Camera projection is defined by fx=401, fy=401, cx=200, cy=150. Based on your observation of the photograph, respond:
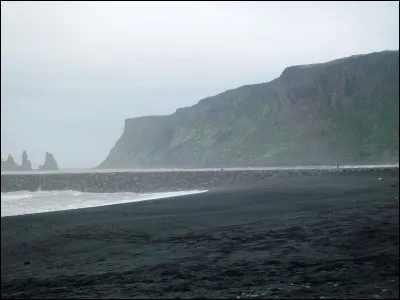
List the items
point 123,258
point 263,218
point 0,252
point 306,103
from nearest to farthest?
point 123,258 → point 0,252 → point 263,218 → point 306,103

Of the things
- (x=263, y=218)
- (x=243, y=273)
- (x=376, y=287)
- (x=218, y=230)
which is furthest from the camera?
(x=263, y=218)

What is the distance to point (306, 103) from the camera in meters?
175

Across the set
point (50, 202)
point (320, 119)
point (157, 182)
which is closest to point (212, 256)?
point (50, 202)

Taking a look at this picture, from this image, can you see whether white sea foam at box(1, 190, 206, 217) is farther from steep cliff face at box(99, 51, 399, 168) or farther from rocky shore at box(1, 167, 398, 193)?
steep cliff face at box(99, 51, 399, 168)

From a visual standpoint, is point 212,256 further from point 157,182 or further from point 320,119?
point 320,119

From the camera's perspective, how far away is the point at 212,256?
12.7 metres

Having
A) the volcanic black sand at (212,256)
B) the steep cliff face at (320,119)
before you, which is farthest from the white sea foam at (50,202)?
the steep cliff face at (320,119)

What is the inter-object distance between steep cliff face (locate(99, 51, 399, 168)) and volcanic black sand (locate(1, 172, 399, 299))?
135911 mm

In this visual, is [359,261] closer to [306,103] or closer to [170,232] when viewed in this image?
[170,232]

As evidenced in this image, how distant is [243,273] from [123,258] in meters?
4.47

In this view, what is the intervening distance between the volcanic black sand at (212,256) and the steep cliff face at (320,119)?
136 m

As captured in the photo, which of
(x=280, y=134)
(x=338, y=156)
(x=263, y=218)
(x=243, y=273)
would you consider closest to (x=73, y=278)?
(x=243, y=273)

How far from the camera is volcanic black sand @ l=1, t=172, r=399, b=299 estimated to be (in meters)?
9.34

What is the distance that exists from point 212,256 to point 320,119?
166 meters
